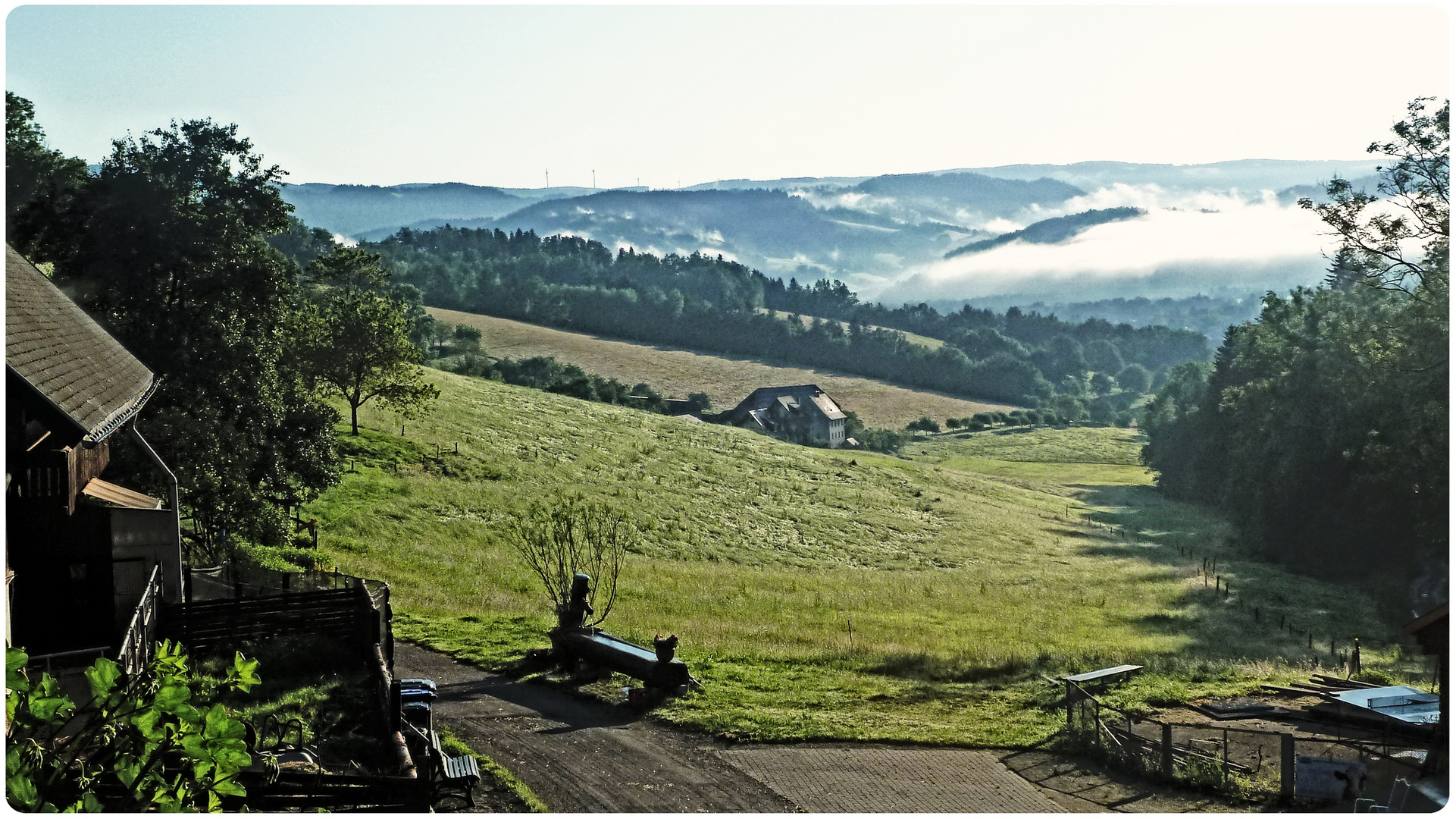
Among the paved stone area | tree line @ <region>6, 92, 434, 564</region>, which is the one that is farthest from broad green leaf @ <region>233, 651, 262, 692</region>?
tree line @ <region>6, 92, 434, 564</region>

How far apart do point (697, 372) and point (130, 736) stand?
4869 inches

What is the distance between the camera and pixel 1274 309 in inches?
2825

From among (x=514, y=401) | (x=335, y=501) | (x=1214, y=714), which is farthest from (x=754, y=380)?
(x=1214, y=714)

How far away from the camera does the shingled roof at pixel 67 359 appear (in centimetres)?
1492

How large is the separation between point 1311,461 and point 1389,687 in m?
35.4

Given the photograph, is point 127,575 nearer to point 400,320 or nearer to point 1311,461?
point 400,320

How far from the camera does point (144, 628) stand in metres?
17.1

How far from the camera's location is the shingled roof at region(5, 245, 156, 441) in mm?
14922

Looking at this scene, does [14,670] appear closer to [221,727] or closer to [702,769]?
[221,727]

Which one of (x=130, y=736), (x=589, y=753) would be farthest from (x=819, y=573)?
(x=130, y=736)

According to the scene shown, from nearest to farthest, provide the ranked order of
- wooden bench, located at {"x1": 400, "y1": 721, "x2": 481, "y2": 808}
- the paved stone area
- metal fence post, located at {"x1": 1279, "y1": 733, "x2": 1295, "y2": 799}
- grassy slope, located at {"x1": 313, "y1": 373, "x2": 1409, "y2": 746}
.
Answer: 1. wooden bench, located at {"x1": 400, "y1": 721, "x2": 481, "y2": 808}
2. the paved stone area
3. metal fence post, located at {"x1": 1279, "y1": 733, "x2": 1295, "y2": 799}
4. grassy slope, located at {"x1": 313, "y1": 373, "x2": 1409, "y2": 746}

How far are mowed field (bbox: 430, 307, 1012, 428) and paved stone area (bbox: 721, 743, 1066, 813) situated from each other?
96.6m

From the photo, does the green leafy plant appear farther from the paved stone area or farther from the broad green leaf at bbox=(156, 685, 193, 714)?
the paved stone area

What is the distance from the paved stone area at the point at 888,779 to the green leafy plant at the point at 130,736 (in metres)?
9.35
